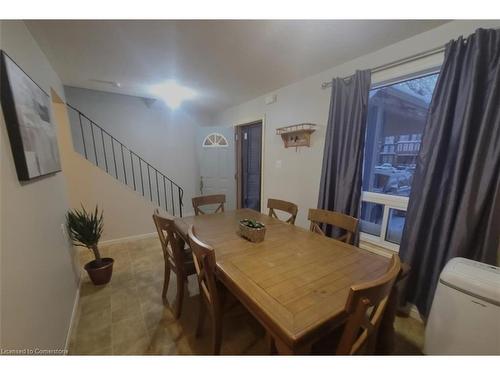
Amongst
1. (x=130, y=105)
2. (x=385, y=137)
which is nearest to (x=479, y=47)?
(x=385, y=137)

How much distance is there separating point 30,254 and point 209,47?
1.94 metres

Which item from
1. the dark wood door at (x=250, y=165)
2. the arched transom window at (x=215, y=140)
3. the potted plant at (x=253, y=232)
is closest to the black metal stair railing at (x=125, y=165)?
the arched transom window at (x=215, y=140)

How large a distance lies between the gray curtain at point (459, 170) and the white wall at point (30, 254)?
2437 mm

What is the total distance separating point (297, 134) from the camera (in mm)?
2543

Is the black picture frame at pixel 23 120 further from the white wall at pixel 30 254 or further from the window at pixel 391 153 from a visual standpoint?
the window at pixel 391 153

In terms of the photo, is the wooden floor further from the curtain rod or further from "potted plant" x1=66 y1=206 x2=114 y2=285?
the curtain rod

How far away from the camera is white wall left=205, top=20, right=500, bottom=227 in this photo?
1528 mm

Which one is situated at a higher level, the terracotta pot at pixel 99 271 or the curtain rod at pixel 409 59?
the curtain rod at pixel 409 59

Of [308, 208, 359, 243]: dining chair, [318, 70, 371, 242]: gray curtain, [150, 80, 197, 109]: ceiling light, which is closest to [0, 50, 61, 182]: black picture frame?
[150, 80, 197, 109]: ceiling light

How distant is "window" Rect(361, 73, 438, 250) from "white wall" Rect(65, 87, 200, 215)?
3374 millimetres

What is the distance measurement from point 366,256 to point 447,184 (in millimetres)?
882

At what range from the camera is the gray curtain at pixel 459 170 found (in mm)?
1246
